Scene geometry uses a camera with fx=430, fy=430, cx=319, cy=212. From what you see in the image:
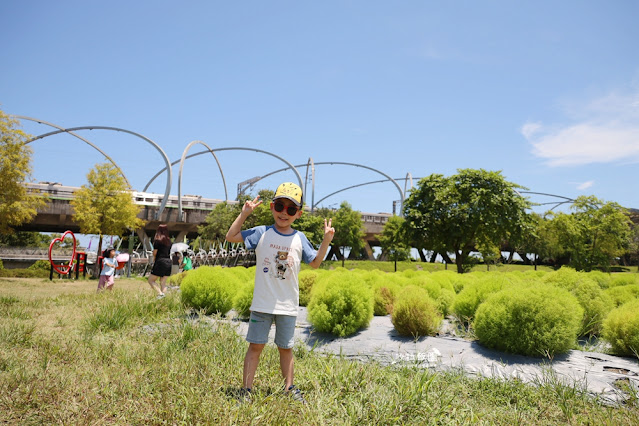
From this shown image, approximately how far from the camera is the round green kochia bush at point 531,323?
5305 millimetres

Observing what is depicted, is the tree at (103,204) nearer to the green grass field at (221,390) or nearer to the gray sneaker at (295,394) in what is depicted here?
the green grass field at (221,390)

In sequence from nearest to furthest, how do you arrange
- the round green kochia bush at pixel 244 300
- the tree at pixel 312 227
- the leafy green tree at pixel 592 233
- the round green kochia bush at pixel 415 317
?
the round green kochia bush at pixel 415 317
the round green kochia bush at pixel 244 300
the leafy green tree at pixel 592 233
the tree at pixel 312 227

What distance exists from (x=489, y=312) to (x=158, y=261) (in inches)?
317

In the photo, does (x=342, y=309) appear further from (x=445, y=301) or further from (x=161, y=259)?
(x=161, y=259)

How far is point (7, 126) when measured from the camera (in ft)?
63.7

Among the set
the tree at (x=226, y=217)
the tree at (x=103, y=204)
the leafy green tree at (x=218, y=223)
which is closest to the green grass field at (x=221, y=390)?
the tree at (x=103, y=204)

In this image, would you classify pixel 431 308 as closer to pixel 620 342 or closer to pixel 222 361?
pixel 620 342

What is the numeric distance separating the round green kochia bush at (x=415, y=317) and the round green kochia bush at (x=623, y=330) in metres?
2.32

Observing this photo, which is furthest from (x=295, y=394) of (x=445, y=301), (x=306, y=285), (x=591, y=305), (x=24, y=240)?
(x=24, y=240)

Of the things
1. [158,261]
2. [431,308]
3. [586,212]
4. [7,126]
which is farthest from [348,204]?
[431,308]

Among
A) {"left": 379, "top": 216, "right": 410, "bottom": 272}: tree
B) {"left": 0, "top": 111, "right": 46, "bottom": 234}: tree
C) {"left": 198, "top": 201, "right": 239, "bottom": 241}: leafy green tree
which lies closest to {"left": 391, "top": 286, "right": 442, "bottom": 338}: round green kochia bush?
{"left": 0, "top": 111, "right": 46, "bottom": 234}: tree

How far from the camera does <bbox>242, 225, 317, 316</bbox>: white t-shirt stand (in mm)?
3535

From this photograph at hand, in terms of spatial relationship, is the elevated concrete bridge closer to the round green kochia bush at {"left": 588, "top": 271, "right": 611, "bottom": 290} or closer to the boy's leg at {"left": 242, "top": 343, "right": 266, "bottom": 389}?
the round green kochia bush at {"left": 588, "top": 271, "right": 611, "bottom": 290}

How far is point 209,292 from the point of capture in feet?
26.2
